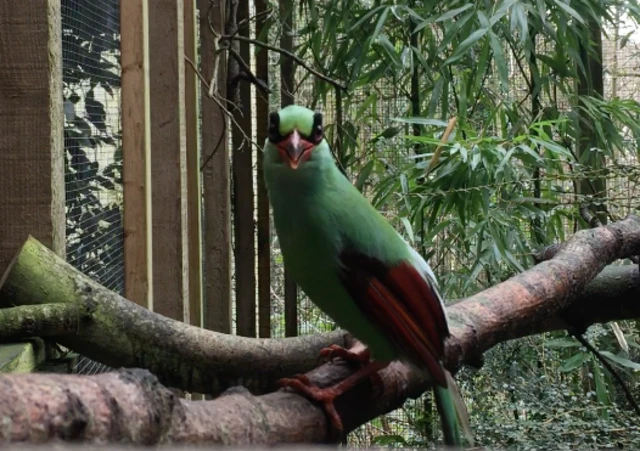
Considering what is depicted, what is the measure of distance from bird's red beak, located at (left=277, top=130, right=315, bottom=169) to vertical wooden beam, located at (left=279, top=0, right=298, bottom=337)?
1993 mm

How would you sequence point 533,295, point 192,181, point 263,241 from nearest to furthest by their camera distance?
point 533,295
point 192,181
point 263,241

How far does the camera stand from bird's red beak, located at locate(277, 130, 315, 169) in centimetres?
135

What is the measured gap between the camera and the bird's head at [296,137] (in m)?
1.35

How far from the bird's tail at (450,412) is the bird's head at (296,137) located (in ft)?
1.52

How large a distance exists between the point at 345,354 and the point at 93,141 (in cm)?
84

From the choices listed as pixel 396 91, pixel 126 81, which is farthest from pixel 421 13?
pixel 126 81

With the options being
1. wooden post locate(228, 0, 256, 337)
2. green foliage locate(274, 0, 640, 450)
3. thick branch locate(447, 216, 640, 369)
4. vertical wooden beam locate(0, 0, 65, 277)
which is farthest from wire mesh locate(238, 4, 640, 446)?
vertical wooden beam locate(0, 0, 65, 277)

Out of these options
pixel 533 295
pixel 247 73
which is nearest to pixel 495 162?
pixel 533 295

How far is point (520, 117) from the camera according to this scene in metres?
3.09

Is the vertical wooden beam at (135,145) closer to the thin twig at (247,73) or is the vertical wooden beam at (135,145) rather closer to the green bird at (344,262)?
the green bird at (344,262)

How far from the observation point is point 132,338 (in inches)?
55.9

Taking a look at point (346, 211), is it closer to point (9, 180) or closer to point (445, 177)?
point (9, 180)

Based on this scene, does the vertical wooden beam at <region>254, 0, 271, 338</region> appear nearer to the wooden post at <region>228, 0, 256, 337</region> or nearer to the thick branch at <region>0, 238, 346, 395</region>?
the wooden post at <region>228, 0, 256, 337</region>

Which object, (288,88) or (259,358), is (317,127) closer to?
(259,358)
